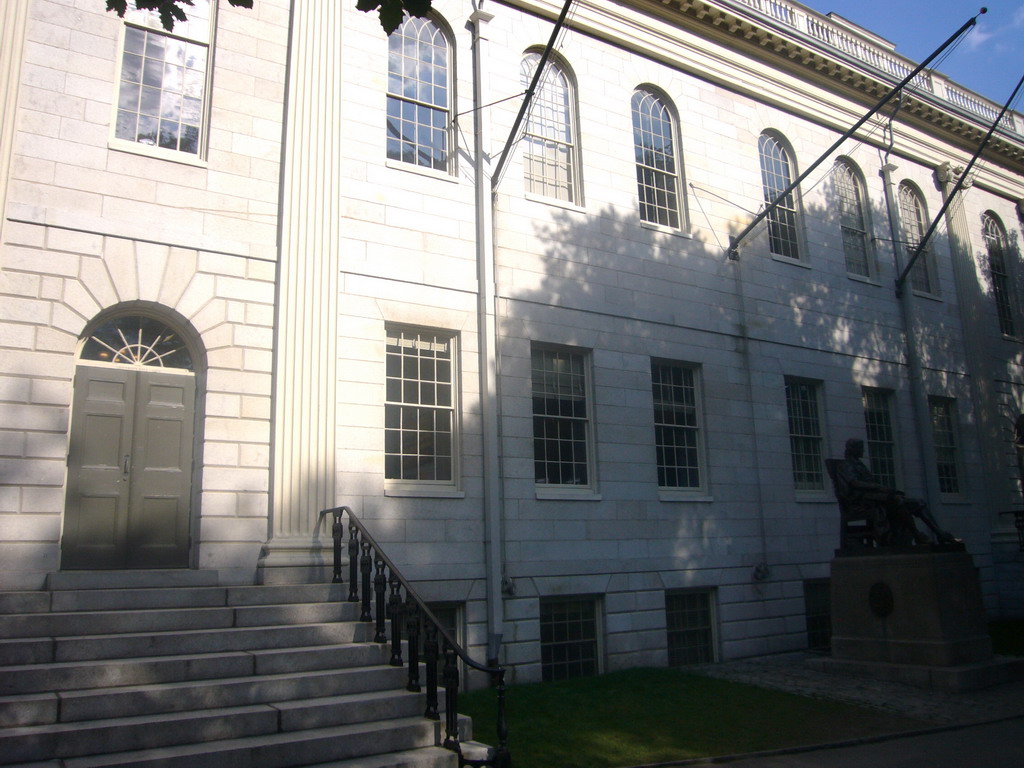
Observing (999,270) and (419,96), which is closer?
(419,96)

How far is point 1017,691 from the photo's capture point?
1259 centimetres

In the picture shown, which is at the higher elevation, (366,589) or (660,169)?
(660,169)

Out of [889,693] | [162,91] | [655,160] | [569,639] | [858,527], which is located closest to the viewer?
[162,91]

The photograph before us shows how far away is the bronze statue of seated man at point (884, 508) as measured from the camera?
13602 millimetres

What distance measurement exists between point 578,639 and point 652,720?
130 inches

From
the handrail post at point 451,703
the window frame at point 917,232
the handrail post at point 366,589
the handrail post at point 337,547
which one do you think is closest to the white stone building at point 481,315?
the handrail post at point 337,547

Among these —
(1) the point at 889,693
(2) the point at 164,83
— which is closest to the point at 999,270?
(1) the point at 889,693

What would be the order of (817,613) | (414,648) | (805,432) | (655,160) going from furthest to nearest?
(805,432) < (817,613) < (655,160) < (414,648)

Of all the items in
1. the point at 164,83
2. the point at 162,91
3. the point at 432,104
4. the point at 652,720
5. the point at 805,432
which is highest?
the point at 432,104

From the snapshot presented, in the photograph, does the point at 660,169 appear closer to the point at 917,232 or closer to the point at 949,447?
the point at 917,232

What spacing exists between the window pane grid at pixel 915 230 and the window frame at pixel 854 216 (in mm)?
1557

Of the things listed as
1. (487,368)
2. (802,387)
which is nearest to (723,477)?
(802,387)

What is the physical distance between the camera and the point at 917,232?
872 inches

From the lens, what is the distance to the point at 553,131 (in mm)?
15445
